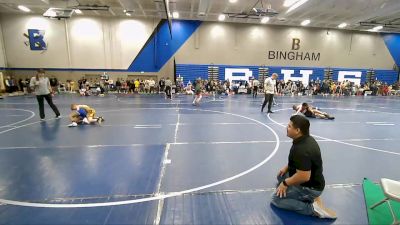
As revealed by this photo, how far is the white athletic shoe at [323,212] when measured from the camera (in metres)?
2.78

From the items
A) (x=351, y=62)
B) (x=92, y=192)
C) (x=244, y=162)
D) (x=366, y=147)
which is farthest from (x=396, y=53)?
(x=92, y=192)

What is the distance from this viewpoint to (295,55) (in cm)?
2369

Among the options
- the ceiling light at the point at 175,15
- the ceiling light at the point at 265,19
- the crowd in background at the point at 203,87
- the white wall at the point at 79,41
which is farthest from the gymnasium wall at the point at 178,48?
the ceiling light at the point at 265,19

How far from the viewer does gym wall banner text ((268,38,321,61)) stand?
23.4 m

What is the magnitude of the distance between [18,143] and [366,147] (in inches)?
330

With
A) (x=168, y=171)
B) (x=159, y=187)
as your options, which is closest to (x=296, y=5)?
(x=168, y=171)

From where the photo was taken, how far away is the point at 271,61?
23.5m

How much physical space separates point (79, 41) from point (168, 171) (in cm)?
2080

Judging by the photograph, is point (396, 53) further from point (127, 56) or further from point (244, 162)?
point (244, 162)

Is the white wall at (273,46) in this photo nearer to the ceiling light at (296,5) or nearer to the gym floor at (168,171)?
the ceiling light at (296,5)

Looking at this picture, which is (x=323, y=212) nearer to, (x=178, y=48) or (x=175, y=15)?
(x=175, y=15)

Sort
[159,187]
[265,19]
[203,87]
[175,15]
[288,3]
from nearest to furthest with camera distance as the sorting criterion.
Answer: [159,187] → [288,3] → [175,15] → [265,19] → [203,87]

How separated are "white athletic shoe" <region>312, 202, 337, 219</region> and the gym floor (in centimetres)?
5

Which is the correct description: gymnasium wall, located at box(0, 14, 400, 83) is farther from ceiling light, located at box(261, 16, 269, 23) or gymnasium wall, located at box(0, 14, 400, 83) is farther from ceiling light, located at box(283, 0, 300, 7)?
ceiling light, located at box(283, 0, 300, 7)
